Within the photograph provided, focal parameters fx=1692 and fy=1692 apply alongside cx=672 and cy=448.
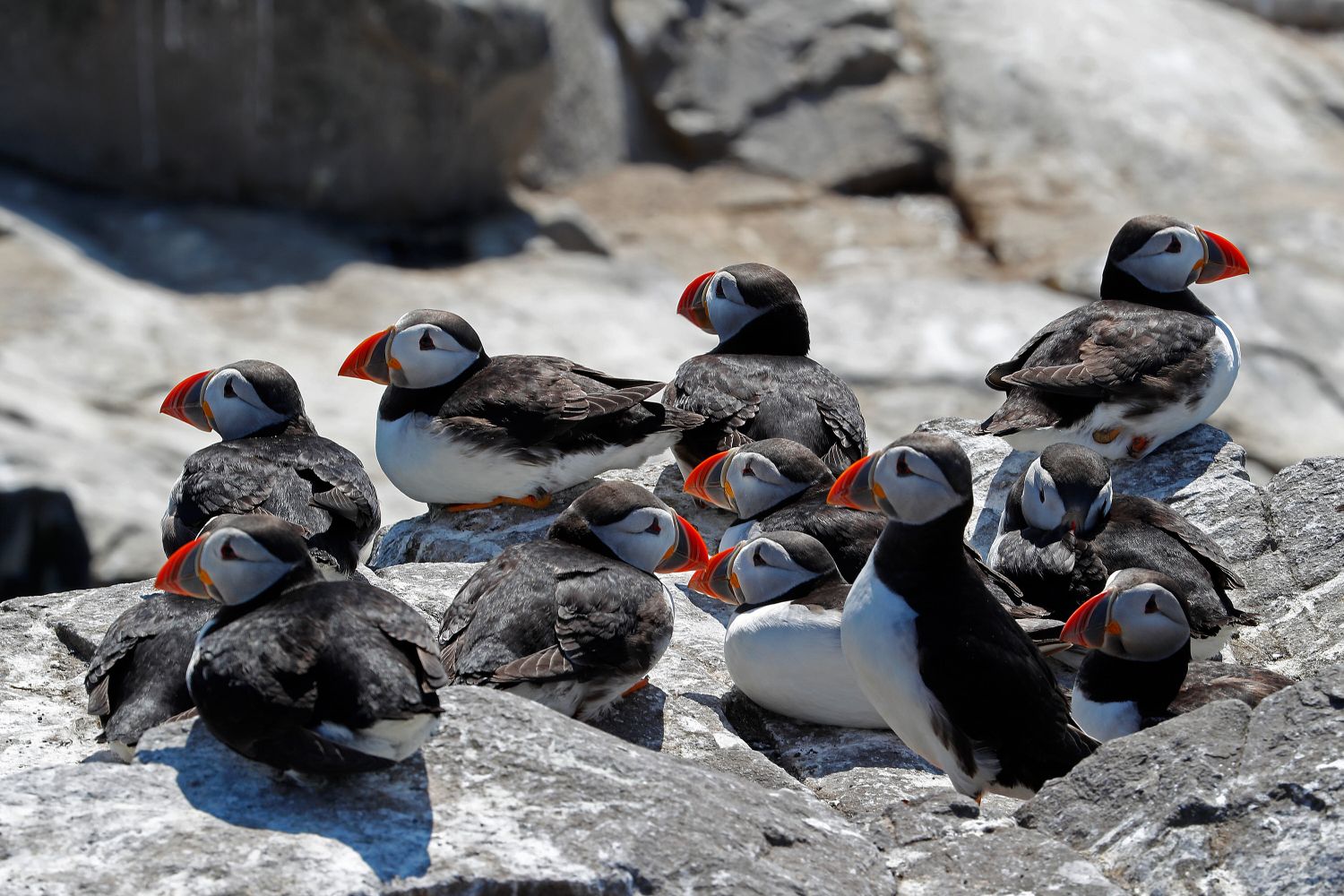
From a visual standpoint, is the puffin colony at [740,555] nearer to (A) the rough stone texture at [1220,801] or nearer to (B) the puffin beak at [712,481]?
(B) the puffin beak at [712,481]

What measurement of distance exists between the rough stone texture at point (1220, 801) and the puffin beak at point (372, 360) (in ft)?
10.9

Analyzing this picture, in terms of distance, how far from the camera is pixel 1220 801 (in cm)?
358

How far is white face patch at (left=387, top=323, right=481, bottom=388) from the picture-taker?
6281 mm

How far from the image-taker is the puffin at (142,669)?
4.29 m

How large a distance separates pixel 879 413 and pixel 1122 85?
20.6ft

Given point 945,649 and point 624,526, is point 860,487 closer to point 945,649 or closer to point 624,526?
point 945,649

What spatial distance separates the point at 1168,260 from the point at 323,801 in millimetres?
4258

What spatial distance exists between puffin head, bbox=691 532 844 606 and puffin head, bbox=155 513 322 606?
1.51m

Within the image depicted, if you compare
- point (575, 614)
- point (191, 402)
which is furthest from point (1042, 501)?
point (191, 402)

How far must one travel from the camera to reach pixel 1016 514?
5.53 metres

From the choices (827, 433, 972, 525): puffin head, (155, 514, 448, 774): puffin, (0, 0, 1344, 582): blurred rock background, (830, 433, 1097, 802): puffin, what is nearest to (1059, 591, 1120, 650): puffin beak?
(830, 433, 1097, 802): puffin

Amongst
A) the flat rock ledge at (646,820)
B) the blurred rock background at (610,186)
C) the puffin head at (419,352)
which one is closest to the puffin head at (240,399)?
the puffin head at (419,352)

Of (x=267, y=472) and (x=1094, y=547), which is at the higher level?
(x=1094, y=547)

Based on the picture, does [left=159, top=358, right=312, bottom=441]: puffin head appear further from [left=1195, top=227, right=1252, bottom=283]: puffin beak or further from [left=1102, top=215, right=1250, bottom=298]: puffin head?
[left=1195, top=227, right=1252, bottom=283]: puffin beak
